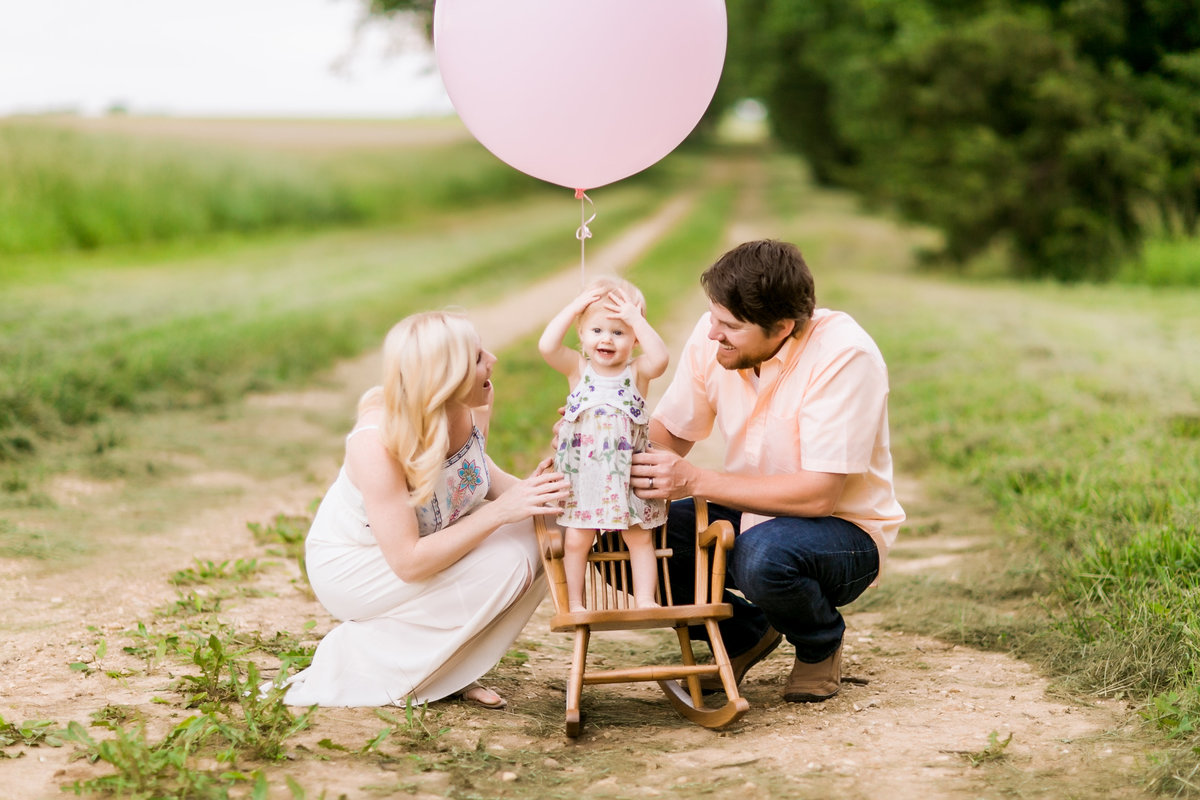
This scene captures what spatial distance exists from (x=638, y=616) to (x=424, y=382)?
3.05ft

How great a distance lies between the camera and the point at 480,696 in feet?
11.6

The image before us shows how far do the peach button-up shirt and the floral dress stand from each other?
44 cm

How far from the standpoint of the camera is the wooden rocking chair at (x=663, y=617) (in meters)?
3.25

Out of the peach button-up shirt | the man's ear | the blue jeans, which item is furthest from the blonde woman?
the man's ear

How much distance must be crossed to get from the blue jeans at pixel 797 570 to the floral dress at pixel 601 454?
0.38 meters

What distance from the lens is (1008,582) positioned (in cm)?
466

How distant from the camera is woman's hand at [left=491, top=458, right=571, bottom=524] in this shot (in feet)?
10.8

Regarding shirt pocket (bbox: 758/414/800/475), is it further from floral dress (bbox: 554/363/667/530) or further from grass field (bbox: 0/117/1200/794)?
grass field (bbox: 0/117/1200/794)

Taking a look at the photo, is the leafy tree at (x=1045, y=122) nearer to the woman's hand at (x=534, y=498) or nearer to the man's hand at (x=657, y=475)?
the man's hand at (x=657, y=475)

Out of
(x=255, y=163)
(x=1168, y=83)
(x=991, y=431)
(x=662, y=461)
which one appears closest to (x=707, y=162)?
(x=255, y=163)

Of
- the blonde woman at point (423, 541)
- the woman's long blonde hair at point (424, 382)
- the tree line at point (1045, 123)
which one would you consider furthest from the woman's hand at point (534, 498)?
the tree line at point (1045, 123)

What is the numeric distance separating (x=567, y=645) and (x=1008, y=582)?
6.18 feet

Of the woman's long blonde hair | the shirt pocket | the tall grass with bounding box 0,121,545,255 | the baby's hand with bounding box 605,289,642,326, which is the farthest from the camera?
the tall grass with bounding box 0,121,545,255

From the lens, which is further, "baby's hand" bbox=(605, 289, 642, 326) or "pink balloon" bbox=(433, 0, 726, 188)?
"pink balloon" bbox=(433, 0, 726, 188)
